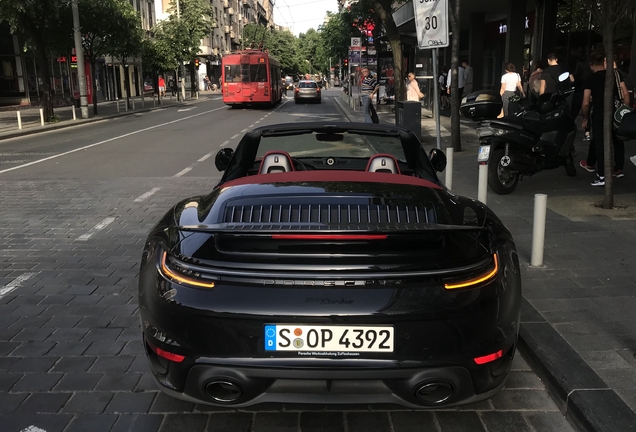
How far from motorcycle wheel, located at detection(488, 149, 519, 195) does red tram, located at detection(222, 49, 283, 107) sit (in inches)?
1185

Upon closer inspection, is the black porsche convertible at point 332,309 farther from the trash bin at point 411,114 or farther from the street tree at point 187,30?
the street tree at point 187,30

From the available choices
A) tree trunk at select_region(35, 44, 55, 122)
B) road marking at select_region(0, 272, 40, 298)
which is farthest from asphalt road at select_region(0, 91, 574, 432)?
tree trunk at select_region(35, 44, 55, 122)

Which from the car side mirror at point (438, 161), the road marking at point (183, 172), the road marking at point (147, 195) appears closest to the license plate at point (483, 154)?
the car side mirror at point (438, 161)

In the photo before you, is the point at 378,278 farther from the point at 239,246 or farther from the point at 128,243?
the point at 128,243

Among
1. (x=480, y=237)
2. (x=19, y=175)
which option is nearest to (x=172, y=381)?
(x=480, y=237)

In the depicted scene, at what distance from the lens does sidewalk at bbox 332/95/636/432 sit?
3.16 meters

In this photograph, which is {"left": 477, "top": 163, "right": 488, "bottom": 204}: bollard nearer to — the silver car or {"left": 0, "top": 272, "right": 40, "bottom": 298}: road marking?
{"left": 0, "top": 272, "right": 40, "bottom": 298}: road marking

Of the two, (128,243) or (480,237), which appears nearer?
(480,237)

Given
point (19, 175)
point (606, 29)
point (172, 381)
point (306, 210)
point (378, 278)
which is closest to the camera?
point (378, 278)

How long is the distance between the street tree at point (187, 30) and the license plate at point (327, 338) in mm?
48832

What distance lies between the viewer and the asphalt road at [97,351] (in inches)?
122

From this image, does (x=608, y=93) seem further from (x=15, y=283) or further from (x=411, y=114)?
(x=411, y=114)

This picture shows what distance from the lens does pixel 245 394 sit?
267 centimetres

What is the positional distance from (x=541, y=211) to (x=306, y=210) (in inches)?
119
